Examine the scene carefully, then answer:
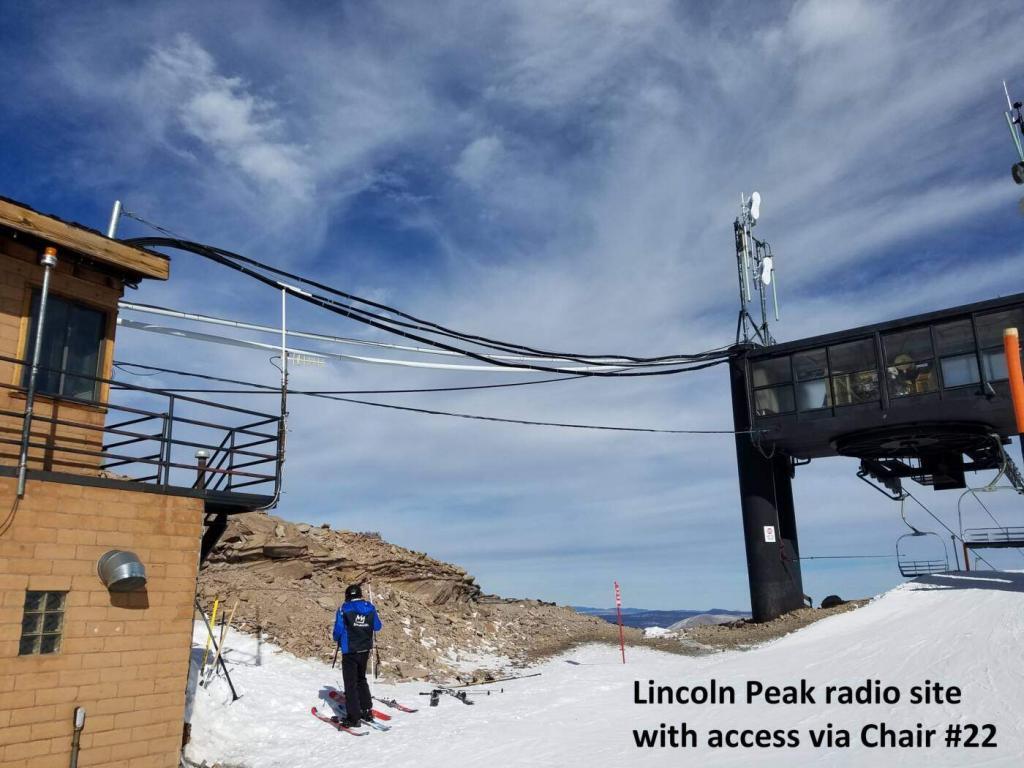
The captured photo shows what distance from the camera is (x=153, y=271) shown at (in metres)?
12.3

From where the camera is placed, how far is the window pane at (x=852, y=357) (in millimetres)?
26078

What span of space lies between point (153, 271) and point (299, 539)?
41.4 ft

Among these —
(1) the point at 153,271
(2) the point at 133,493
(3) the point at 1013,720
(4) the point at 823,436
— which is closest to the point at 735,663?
(3) the point at 1013,720

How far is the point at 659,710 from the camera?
13.7 meters

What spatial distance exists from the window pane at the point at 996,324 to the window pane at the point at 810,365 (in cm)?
480

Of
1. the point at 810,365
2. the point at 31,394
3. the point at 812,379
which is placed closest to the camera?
the point at 31,394

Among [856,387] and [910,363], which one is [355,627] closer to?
[856,387]

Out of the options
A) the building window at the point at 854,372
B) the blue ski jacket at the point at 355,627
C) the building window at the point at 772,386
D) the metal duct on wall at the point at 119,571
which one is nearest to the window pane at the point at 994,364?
the building window at the point at 854,372

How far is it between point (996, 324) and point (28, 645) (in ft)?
85.0

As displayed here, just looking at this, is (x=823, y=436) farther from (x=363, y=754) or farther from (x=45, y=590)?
(x=45, y=590)

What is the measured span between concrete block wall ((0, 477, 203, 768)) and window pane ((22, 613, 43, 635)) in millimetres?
117

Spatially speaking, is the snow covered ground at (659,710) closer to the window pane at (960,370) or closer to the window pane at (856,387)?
the window pane at (960,370)

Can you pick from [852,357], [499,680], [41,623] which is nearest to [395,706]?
[499,680]

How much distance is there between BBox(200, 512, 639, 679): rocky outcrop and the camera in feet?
60.4
